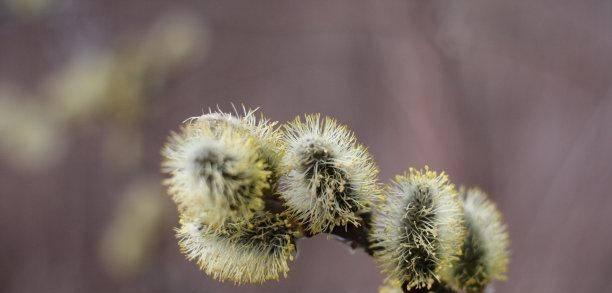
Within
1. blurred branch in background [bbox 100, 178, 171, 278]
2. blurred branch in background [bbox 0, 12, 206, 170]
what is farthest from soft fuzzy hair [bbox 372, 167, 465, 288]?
blurred branch in background [bbox 100, 178, 171, 278]

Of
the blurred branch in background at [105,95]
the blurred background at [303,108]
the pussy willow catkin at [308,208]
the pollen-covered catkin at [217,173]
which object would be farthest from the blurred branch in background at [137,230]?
Result: the pollen-covered catkin at [217,173]

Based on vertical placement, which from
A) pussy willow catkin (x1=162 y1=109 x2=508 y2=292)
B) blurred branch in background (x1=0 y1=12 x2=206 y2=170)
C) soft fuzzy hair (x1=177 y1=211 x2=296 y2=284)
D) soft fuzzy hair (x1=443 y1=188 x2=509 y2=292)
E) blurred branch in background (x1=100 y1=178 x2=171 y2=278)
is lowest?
soft fuzzy hair (x1=177 y1=211 x2=296 y2=284)

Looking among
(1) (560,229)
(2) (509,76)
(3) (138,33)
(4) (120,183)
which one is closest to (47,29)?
(3) (138,33)

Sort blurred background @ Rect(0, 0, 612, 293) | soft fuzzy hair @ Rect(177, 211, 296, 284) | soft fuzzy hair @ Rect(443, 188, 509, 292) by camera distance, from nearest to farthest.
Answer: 1. soft fuzzy hair @ Rect(177, 211, 296, 284)
2. soft fuzzy hair @ Rect(443, 188, 509, 292)
3. blurred background @ Rect(0, 0, 612, 293)

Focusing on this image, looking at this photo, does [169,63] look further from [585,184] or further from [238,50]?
[585,184]

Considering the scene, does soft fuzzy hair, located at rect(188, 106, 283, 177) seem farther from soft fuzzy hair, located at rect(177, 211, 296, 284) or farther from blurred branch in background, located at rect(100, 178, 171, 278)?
blurred branch in background, located at rect(100, 178, 171, 278)

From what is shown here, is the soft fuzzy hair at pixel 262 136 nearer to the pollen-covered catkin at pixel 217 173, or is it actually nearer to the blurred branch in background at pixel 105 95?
the pollen-covered catkin at pixel 217 173
